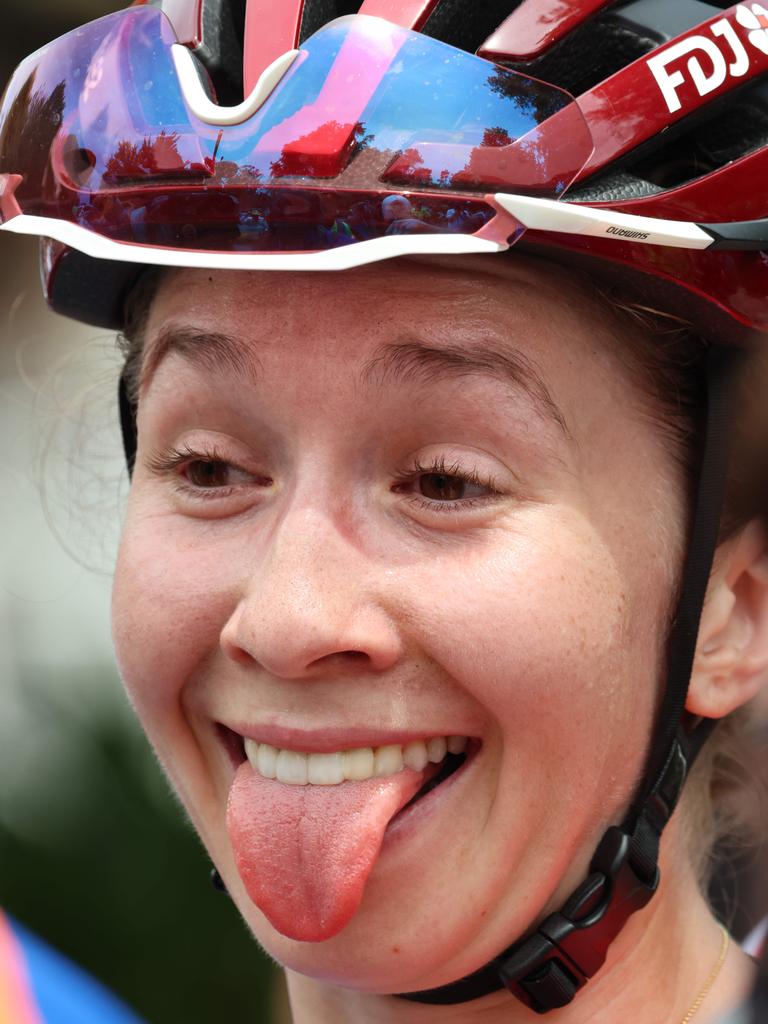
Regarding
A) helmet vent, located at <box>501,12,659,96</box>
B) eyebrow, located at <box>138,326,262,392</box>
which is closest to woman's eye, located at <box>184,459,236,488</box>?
eyebrow, located at <box>138,326,262,392</box>

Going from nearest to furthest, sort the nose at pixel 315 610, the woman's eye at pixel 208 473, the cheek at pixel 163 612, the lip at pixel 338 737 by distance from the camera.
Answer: the nose at pixel 315 610, the lip at pixel 338 737, the cheek at pixel 163 612, the woman's eye at pixel 208 473

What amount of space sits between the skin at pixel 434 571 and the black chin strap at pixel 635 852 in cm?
3

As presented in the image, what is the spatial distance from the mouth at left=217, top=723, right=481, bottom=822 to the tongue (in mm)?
14

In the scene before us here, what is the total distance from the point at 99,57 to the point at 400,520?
1005 millimetres

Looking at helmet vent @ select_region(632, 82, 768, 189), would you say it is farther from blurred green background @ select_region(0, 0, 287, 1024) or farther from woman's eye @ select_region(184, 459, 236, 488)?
blurred green background @ select_region(0, 0, 287, 1024)

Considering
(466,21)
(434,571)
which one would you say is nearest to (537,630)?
(434,571)

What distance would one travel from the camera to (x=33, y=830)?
5.46 m

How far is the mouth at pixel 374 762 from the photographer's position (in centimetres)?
209

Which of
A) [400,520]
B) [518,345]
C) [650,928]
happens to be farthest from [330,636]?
[650,928]

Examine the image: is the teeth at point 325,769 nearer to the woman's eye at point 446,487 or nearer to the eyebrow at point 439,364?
the woman's eye at point 446,487

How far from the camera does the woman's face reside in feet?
6.52

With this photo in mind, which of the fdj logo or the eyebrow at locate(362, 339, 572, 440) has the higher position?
the fdj logo

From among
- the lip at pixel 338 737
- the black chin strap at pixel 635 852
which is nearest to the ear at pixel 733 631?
the black chin strap at pixel 635 852

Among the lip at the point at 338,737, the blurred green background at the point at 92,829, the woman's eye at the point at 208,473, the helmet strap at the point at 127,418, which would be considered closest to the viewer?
the lip at the point at 338,737
